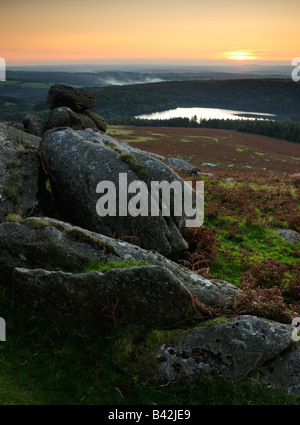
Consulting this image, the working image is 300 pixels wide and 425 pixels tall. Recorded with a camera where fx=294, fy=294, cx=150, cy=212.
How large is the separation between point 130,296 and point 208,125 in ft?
546

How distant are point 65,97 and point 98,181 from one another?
52.5ft

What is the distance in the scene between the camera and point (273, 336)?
253 inches

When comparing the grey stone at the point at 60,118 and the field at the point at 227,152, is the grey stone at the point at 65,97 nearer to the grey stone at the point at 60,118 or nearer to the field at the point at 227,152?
the grey stone at the point at 60,118

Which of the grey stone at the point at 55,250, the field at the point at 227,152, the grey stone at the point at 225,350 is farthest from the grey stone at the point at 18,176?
the field at the point at 227,152

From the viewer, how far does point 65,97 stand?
24.1 m

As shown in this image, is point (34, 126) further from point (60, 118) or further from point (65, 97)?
point (65, 97)

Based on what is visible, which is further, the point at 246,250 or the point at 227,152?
the point at 227,152

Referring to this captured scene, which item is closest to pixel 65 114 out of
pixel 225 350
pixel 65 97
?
pixel 65 97

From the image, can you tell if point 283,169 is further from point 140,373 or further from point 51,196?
point 140,373

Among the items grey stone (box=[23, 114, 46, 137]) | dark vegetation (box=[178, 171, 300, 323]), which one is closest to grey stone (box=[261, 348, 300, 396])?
dark vegetation (box=[178, 171, 300, 323])

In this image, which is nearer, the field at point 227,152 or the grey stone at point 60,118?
the grey stone at point 60,118

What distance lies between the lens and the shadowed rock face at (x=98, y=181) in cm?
1105

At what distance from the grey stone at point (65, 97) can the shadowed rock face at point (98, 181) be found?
12908 mm
